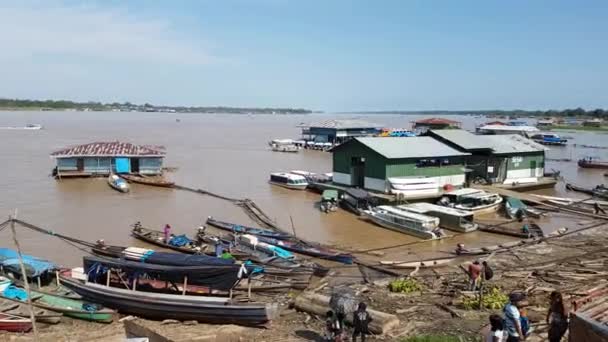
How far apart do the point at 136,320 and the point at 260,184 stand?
28.0 meters

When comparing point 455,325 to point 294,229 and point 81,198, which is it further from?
point 81,198

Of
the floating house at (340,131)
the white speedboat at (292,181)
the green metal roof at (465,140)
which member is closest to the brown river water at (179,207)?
the white speedboat at (292,181)

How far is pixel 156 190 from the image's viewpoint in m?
39.1

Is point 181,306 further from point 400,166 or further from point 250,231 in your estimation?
point 400,166

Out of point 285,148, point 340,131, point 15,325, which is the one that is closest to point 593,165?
point 340,131

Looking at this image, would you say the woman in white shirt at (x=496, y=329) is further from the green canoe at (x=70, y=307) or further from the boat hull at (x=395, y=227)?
the boat hull at (x=395, y=227)

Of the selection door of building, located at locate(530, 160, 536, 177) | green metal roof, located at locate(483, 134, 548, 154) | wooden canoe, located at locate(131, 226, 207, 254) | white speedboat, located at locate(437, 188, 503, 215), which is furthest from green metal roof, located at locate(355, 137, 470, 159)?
wooden canoe, located at locate(131, 226, 207, 254)

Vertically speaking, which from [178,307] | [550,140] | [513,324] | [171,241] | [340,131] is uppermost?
[340,131]

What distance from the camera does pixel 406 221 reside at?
25875mm

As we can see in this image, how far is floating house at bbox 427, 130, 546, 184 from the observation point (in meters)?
36.0

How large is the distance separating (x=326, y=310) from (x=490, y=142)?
89.3 ft

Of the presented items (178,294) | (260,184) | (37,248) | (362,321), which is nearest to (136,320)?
(178,294)

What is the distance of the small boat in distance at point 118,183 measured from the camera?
125 ft

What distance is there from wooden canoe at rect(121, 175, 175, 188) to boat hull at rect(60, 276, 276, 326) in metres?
24.8
